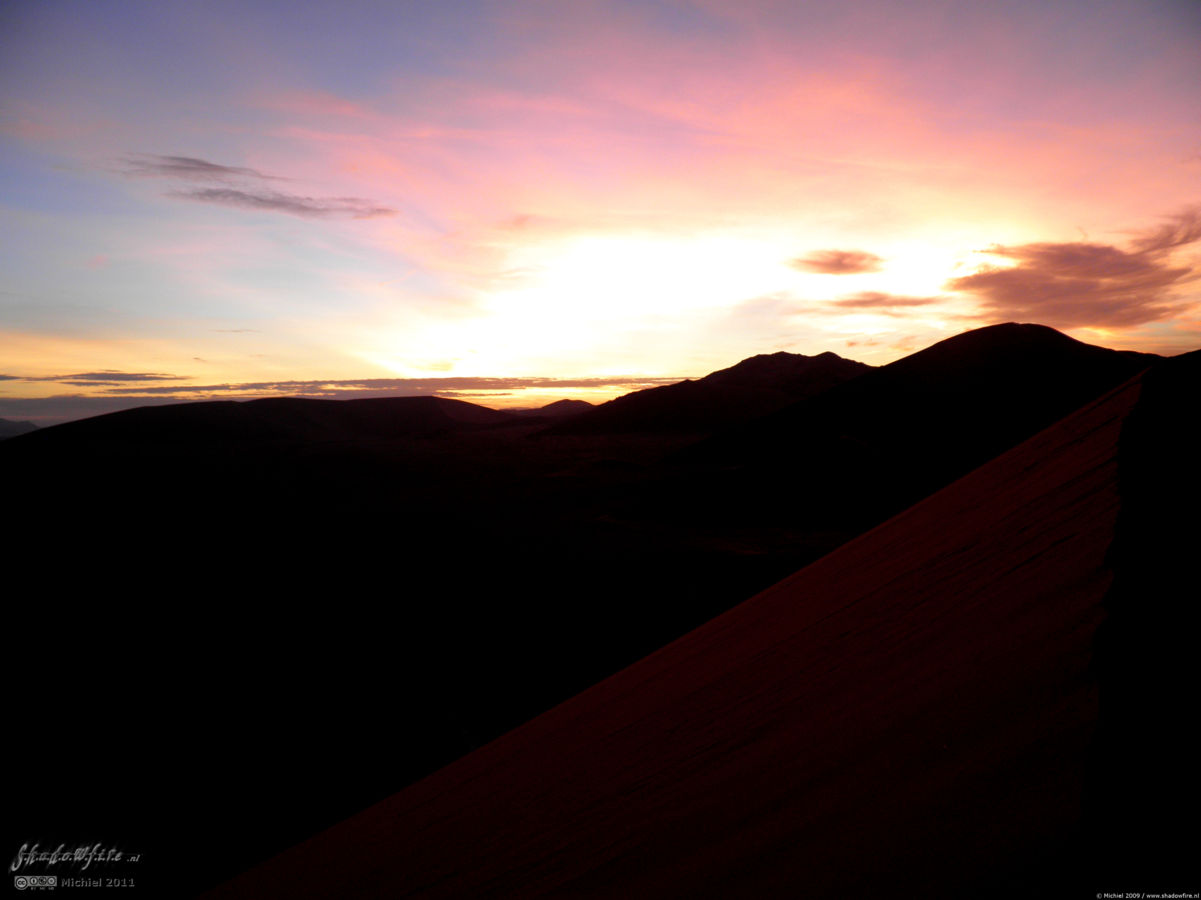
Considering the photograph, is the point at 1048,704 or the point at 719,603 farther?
the point at 719,603

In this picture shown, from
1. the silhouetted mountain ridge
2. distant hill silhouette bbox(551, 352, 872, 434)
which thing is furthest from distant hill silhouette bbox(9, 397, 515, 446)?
the silhouetted mountain ridge

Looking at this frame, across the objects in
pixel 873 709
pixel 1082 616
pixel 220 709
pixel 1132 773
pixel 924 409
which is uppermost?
pixel 924 409

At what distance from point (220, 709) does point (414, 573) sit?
541cm

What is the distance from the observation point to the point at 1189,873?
3.81ft

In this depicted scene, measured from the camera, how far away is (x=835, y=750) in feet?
7.04

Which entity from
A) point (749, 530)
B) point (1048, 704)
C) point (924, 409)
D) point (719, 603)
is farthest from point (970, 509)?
point (924, 409)

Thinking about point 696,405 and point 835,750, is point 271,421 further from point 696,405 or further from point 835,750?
point 835,750

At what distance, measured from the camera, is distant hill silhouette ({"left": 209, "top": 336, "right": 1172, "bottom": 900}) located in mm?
1509

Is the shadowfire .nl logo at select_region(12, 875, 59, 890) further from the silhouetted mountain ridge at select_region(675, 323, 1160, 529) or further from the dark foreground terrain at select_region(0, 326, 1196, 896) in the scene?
the silhouetted mountain ridge at select_region(675, 323, 1160, 529)

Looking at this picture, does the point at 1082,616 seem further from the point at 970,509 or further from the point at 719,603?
the point at 719,603

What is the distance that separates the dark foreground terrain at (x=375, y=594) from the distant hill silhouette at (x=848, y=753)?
0.22 feet

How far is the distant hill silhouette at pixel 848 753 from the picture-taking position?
1.51m

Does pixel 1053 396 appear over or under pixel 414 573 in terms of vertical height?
over

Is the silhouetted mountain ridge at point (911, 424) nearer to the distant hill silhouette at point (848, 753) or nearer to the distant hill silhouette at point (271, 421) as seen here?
the distant hill silhouette at point (848, 753)
